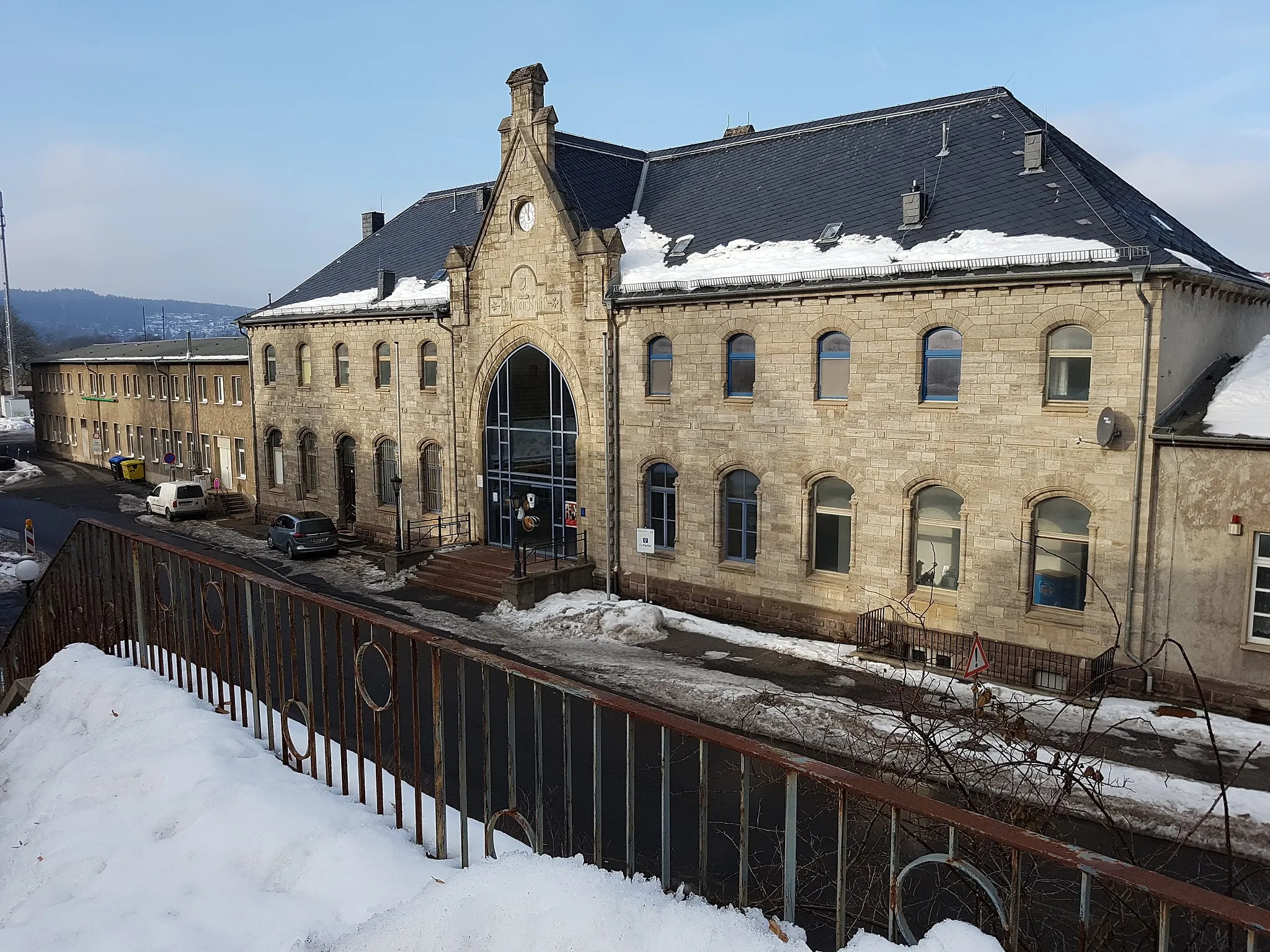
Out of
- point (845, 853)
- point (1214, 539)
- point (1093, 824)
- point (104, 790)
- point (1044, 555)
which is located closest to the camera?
point (845, 853)

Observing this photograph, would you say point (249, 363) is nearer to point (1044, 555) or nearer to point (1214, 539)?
point (1044, 555)

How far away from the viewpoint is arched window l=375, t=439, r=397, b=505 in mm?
32469

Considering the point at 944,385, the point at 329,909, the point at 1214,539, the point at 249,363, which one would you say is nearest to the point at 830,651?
the point at 944,385

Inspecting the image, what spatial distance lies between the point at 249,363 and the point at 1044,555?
32.3 meters

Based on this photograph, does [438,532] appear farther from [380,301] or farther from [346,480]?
[380,301]

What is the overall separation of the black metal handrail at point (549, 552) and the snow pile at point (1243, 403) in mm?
14730

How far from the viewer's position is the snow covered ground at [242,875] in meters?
4.05

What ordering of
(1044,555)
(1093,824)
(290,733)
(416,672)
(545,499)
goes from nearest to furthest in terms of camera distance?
1. (416,672)
2. (290,733)
3. (1093,824)
4. (1044,555)
5. (545,499)

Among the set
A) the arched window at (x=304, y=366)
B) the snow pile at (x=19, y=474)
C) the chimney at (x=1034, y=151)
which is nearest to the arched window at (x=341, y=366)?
the arched window at (x=304, y=366)

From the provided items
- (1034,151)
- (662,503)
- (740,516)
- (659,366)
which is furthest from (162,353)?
(1034,151)

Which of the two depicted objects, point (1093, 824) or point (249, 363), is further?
point (249, 363)

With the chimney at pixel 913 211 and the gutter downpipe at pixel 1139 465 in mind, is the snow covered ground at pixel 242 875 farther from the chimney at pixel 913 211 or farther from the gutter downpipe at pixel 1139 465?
the chimney at pixel 913 211

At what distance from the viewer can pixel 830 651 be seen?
64.1 feet

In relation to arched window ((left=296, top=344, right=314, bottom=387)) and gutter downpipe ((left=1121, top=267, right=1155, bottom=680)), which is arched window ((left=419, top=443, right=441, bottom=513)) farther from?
gutter downpipe ((left=1121, top=267, right=1155, bottom=680))
